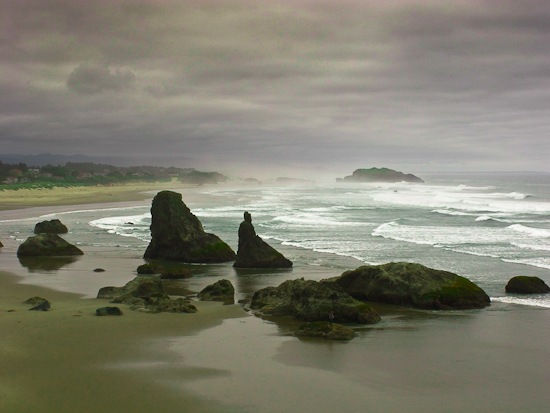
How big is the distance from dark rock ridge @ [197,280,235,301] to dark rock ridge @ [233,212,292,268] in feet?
23.2

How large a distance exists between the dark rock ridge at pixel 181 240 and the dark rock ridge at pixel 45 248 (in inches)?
166

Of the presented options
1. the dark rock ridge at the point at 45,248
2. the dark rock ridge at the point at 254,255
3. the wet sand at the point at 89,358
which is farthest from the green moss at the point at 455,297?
the dark rock ridge at the point at 45,248

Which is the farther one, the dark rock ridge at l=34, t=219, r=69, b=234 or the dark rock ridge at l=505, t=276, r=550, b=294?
Answer: the dark rock ridge at l=34, t=219, r=69, b=234

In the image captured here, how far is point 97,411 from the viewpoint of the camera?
11117mm

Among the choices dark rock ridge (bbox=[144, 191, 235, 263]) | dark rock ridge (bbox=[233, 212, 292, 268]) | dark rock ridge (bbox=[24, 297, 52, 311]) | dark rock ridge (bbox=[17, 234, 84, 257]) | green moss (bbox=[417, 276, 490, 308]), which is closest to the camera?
dark rock ridge (bbox=[24, 297, 52, 311])

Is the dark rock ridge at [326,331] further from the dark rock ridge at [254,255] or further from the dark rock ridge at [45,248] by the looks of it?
the dark rock ridge at [45,248]

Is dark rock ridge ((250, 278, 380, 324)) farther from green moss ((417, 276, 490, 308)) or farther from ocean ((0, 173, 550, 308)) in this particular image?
ocean ((0, 173, 550, 308))

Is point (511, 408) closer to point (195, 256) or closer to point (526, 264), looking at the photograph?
point (526, 264)

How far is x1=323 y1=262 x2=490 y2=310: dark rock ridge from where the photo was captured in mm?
21094

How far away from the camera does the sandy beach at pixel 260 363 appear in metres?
11.9

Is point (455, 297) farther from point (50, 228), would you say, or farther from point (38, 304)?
point (50, 228)

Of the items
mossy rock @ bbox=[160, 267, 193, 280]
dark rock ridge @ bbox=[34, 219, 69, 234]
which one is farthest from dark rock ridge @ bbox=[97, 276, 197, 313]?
dark rock ridge @ bbox=[34, 219, 69, 234]

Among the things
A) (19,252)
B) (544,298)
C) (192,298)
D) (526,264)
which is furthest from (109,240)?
(544,298)

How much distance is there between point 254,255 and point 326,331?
14.1m
